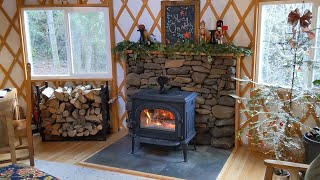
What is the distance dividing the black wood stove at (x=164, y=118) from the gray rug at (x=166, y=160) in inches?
5.9

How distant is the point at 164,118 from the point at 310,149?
4.85 ft

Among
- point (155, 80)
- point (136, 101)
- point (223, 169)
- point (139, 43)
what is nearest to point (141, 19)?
point (139, 43)

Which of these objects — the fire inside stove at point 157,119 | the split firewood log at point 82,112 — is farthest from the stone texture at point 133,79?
the split firewood log at point 82,112

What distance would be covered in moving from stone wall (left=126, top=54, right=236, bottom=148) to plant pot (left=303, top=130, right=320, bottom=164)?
0.93 metres

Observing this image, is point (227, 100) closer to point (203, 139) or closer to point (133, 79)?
point (203, 139)

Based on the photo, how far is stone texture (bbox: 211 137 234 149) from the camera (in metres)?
3.56

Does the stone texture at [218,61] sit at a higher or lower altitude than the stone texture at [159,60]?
lower

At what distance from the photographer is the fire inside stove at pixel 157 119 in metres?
3.39

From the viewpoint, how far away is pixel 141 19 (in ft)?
12.7

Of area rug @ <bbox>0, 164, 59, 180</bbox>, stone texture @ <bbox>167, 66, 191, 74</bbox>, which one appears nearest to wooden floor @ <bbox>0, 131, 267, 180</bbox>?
stone texture @ <bbox>167, 66, 191, 74</bbox>

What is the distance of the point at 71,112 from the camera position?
13.1ft

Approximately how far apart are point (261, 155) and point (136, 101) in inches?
59.7

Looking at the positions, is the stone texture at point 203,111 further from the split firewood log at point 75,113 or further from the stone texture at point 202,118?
the split firewood log at point 75,113

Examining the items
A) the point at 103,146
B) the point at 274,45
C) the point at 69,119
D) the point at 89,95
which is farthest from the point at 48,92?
the point at 274,45
